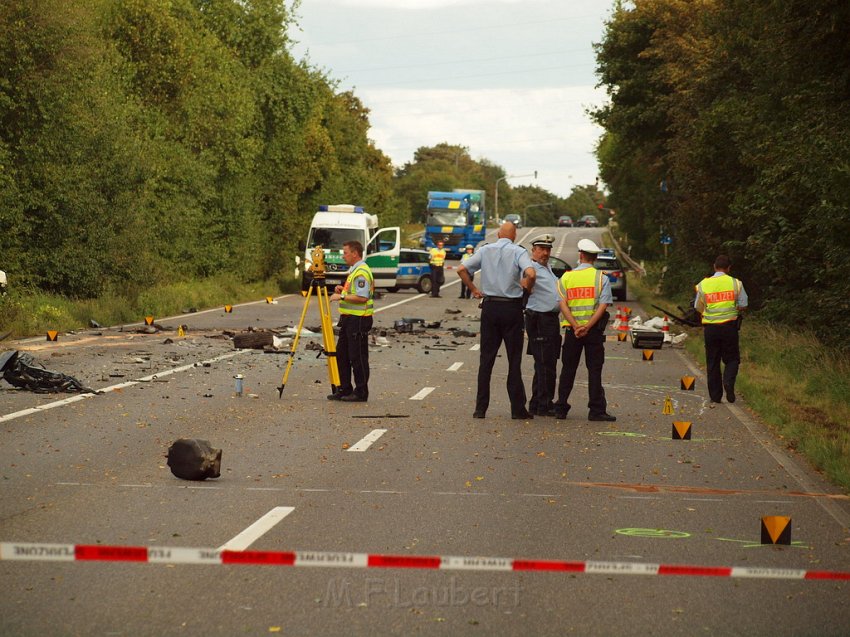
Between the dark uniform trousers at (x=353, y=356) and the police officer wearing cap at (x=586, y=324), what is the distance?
2376mm

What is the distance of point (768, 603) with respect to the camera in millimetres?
6258

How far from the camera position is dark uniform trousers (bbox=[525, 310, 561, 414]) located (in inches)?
570

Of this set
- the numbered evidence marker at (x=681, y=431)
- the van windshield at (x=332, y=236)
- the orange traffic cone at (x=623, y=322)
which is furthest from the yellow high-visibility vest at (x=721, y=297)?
the van windshield at (x=332, y=236)

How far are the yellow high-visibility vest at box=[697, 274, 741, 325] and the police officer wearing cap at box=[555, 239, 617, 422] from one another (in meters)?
2.33

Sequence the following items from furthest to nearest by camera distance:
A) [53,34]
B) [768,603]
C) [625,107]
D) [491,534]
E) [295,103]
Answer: [295,103] → [625,107] → [53,34] → [491,534] → [768,603]

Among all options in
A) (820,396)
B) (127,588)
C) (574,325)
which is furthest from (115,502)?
(820,396)

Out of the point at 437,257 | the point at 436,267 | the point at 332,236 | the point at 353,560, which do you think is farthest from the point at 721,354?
the point at 332,236

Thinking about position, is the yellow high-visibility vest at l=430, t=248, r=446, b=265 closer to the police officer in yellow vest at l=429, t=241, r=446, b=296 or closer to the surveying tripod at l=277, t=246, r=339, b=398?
the police officer in yellow vest at l=429, t=241, r=446, b=296

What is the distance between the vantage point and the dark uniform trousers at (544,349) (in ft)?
47.5

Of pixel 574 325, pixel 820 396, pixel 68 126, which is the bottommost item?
pixel 820 396

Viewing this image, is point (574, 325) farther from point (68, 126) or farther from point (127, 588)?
point (68, 126)

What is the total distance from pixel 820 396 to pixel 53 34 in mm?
21182

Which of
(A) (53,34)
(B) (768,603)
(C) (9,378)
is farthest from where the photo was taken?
(A) (53,34)

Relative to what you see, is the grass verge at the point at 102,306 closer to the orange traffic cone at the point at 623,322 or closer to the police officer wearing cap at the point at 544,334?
the orange traffic cone at the point at 623,322
